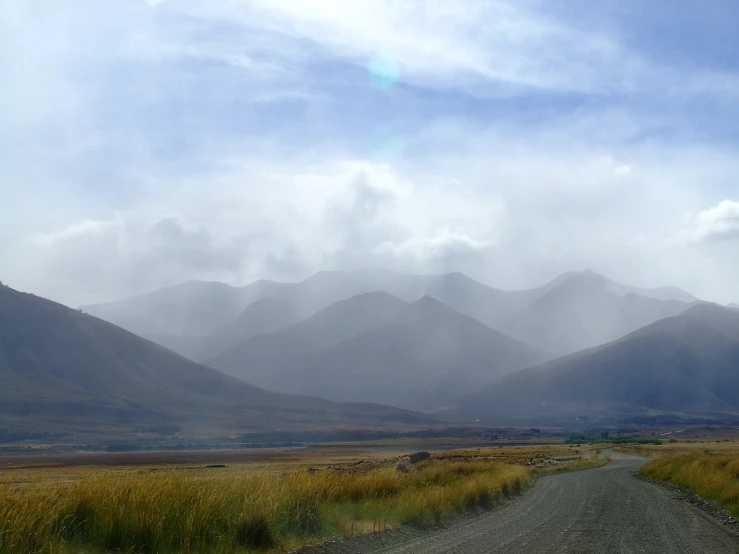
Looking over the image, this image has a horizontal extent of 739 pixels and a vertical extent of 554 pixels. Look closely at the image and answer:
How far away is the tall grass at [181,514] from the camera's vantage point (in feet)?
36.0

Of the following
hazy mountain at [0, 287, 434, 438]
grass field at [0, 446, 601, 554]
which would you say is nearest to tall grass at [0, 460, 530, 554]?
grass field at [0, 446, 601, 554]

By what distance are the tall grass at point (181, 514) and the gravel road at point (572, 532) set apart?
1.02 m

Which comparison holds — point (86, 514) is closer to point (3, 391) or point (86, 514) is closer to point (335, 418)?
point (3, 391)

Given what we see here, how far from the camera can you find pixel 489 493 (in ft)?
80.0

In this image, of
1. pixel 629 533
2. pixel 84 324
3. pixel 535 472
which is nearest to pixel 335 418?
pixel 84 324

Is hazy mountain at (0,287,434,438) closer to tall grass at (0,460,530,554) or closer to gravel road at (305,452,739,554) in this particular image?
gravel road at (305,452,739,554)

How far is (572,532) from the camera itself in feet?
55.2

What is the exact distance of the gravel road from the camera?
14.3 m

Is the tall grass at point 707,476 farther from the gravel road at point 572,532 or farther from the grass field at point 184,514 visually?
the grass field at point 184,514

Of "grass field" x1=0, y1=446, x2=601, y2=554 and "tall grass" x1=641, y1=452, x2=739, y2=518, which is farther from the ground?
"grass field" x1=0, y1=446, x2=601, y2=554

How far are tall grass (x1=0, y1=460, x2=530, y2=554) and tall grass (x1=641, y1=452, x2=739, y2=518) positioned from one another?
433 inches

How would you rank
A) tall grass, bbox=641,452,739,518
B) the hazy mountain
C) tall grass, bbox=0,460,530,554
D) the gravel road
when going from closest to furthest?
1. tall grass, bbox=0,460,530,554
2. the gravel road
3. tall grass, bbox=641,452,739,518
4. the hazy mountain

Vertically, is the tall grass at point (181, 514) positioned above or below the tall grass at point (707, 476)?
above

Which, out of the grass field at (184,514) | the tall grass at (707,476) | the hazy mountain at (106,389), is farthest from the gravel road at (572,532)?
the hazy mountain at (106,389)
